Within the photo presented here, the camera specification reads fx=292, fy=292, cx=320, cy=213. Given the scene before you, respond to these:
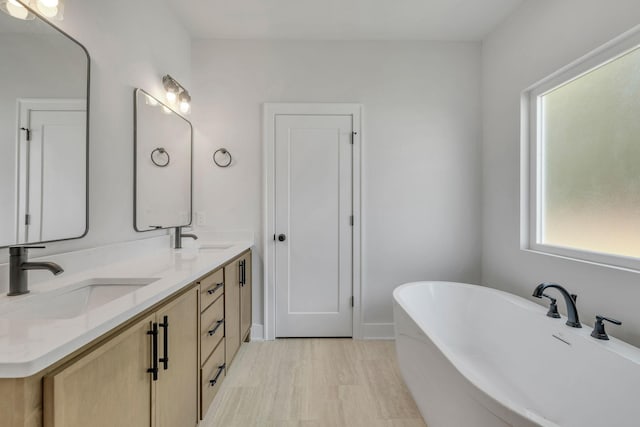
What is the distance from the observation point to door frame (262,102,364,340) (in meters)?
2.58

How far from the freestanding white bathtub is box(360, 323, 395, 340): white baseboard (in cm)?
56

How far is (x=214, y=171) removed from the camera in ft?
8.51

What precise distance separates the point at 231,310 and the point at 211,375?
0.44 m

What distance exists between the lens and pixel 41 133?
1.16m

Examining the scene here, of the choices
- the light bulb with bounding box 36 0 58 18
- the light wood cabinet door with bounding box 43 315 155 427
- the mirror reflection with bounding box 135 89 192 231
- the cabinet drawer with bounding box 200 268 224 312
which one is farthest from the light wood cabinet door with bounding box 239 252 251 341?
the light bulb with bounding box 36 0 58 18

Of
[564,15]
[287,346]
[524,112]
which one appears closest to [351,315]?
[287,346]

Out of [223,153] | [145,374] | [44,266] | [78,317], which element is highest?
[223,153]

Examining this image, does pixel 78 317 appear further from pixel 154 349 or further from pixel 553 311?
pixel 553 311

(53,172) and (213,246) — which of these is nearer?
(53,172)

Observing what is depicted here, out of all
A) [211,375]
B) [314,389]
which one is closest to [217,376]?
[211,375]

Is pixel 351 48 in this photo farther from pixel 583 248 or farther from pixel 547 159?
pixel 583 248

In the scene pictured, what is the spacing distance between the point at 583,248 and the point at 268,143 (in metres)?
2.35

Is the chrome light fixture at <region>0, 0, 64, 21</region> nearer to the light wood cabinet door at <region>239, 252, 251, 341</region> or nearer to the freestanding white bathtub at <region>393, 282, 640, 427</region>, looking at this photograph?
the light wood cabinet door at <region>239, 252, 251, 341</region>

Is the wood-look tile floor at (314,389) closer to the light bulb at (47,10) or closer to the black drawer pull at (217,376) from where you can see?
the black drawer pull at (217,376)
